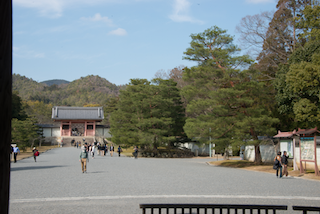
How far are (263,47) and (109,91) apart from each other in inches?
4627

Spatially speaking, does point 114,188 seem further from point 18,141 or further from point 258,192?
point 18,141

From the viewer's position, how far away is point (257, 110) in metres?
21.0

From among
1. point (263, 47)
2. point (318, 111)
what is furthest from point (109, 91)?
point (318, 111)

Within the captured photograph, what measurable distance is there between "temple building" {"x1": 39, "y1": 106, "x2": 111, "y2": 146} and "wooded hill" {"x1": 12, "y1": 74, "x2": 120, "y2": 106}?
42923mm

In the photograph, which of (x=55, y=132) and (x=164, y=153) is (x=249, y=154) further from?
(x=55, y=132)

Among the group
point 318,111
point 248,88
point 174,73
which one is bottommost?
point 318,111

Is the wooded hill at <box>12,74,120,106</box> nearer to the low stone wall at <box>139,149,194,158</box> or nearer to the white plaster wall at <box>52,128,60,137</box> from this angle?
the white plaster wall at <box>52,128,60,137</box>

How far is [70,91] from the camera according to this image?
127562 millimetres

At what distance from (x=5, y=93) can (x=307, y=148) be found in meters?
16.8

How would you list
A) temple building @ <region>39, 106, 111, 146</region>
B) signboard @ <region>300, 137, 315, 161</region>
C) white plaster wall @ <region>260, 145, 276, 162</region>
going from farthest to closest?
temple building @ <region>39, 106, 111, 146</region>, white plaster wall @ <region>260, 145, 276, 162</region>, signboard @ <region>300, 137, 315, 161</region>

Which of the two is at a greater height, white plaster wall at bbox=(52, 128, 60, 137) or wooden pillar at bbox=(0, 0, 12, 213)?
wooden pillar at bbox=(0, 0, 12, 213)

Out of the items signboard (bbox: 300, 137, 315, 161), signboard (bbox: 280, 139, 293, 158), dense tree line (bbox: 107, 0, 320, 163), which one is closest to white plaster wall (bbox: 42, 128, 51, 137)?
dense tree line (bbox: 107, 0, 320, 163)

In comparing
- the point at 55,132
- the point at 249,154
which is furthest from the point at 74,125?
the point at 249,154

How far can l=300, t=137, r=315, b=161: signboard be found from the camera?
601 inches
